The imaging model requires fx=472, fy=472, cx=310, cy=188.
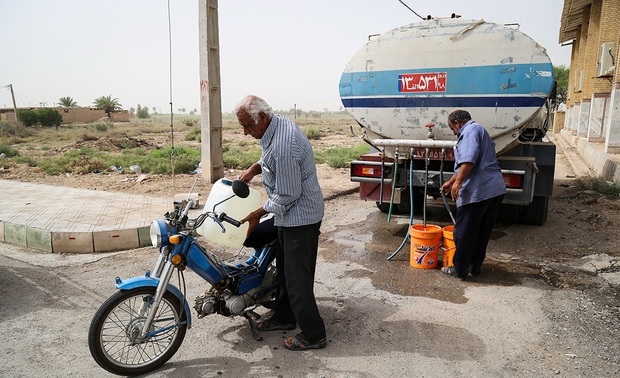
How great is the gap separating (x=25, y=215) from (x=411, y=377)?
6.41 m

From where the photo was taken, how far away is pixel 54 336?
364 cm

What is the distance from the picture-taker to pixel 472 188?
467 centimetres

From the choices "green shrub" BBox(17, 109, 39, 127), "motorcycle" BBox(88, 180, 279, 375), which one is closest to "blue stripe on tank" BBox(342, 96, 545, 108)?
"motorcycle" BBox(88, 180, 279, 375)

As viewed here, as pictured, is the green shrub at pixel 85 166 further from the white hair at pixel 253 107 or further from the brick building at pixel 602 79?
the brick building at pixel 602 79

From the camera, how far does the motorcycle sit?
3.06 metres

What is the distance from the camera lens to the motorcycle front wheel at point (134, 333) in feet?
9.88

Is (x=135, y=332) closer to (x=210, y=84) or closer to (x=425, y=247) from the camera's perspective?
(x=425, y=247)

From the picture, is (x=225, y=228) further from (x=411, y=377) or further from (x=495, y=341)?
(x=495, y=341)

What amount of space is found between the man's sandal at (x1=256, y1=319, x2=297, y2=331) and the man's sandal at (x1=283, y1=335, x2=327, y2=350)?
0.30 m

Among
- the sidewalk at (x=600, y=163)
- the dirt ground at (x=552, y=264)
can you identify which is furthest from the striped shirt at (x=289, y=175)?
the sidewalk at (x=600, y=163)

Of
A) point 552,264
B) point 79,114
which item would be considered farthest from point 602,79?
point 79,114

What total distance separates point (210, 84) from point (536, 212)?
22.2 feet

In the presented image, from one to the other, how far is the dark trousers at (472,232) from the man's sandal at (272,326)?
197cm

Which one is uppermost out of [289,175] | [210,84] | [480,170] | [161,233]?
[210,84]
